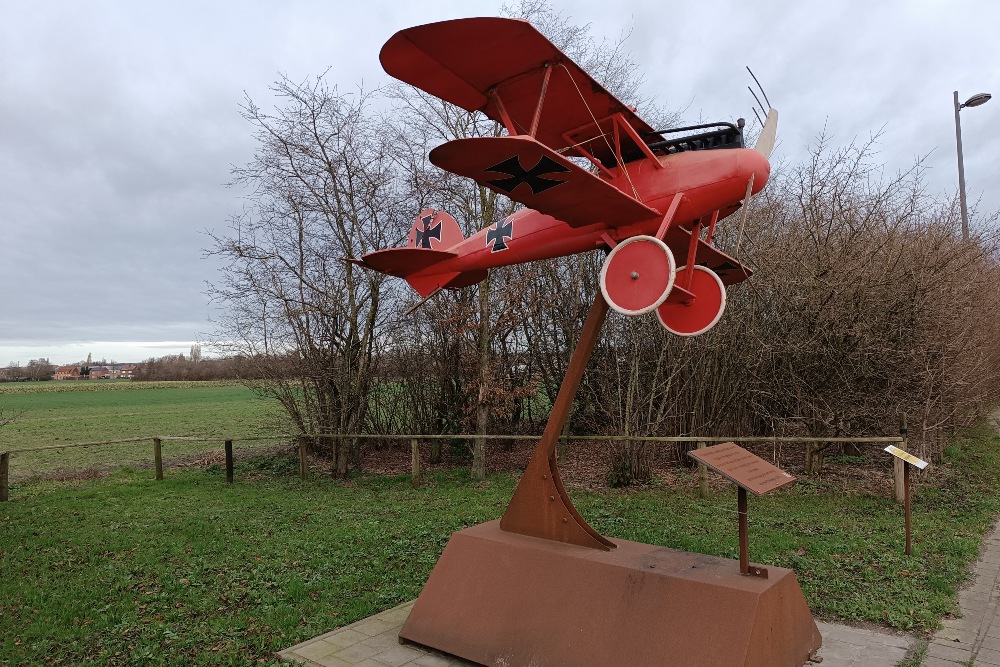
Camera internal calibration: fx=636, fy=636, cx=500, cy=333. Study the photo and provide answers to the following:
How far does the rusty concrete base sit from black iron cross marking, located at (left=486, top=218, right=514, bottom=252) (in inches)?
76.6

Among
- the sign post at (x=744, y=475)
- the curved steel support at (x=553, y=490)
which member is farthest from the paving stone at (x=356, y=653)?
the sign post at (x=744, y=475)

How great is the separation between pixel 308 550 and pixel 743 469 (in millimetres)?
4388

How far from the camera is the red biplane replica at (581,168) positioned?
10.5 feet

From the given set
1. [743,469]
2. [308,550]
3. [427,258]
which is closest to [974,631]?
[743,469]

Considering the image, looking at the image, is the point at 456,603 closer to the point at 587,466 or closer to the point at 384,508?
the point at 384,508

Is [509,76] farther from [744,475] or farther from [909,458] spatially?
[909,458]

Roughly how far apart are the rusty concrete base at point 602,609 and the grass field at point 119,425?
782 centimetres

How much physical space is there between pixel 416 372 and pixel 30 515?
617 centimetres

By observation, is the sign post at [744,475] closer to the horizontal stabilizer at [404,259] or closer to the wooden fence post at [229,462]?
the horizontal stabilizer at [404,259]

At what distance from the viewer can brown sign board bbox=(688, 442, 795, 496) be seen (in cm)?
336

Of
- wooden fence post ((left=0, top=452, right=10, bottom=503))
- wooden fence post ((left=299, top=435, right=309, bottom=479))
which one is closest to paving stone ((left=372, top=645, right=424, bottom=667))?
wooden fence post ((left=299, top=435, right=309, bottom=479))

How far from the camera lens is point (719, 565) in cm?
368

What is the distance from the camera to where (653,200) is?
368 centimetres

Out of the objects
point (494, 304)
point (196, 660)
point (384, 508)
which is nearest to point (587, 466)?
point (494, 304)
